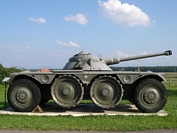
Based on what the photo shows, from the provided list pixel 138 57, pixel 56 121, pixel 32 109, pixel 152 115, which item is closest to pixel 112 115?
pixel 152 115

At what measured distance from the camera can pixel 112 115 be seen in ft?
29.2

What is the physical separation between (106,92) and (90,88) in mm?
595

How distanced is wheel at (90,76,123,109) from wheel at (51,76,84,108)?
565 millimetres

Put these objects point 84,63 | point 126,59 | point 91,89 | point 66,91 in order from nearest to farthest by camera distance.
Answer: point 91,89 < point 66,91 < point 84,63 < point 126,59

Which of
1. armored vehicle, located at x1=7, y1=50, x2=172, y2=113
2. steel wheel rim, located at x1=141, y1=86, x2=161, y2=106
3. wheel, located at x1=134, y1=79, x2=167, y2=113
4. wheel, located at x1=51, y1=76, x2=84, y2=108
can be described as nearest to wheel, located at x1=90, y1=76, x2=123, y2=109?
armored vehicle, located at x1=7, y1=50, x2=172, y2=113

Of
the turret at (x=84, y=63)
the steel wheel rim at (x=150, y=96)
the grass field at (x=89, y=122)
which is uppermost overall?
the turret at (x=84, y=63)

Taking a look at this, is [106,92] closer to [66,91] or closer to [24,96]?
[66,91]

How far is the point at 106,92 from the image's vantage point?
366 inches

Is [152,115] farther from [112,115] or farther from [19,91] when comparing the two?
[19,91]

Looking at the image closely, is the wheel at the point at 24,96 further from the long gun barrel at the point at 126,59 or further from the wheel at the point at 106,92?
the long gun barrel at the point at 126,59

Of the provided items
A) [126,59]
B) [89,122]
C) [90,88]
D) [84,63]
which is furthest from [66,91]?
[126,59]

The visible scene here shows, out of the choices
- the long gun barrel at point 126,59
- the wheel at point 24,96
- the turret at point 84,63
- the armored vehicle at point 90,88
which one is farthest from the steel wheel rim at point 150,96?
the wheel at point 24,96

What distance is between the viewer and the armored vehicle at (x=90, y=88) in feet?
30.5

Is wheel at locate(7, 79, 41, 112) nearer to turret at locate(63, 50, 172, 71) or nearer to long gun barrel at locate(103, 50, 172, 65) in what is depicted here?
turret at locate(63, 50, 172, 71)
